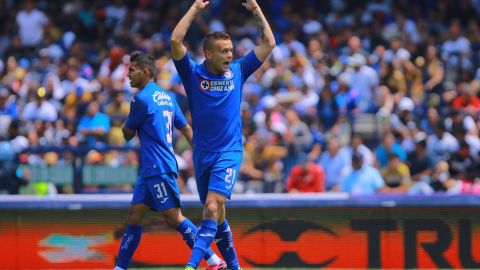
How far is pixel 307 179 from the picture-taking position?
1495cm

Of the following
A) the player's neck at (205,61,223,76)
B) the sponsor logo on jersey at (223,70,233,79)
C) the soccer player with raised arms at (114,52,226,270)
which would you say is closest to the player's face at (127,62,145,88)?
the soccer player with raised arms at (114,52,226,270)

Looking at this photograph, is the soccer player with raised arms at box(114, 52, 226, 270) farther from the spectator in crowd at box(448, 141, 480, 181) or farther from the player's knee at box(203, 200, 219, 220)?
the spectator in crowd at box(448, 141, 480, 181)

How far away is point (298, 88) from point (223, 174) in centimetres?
867

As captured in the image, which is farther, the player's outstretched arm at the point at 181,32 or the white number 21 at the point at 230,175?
the white number 21 at the point at 230,175

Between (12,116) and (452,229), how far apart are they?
8.40 meters

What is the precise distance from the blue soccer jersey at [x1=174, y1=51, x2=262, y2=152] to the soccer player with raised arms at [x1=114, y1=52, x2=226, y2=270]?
45 cm

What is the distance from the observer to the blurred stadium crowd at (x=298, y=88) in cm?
1549

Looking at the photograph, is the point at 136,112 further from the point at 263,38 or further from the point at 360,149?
the point at 360,149

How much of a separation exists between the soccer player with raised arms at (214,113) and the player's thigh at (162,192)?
39 centimetres

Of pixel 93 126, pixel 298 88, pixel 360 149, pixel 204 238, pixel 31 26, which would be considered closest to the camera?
pixel 204 238

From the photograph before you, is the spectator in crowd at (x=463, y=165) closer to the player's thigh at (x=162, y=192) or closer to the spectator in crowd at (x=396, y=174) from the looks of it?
the spectator in crowd at (x=396, y=174)

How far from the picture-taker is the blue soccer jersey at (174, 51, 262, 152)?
9586 millimetres

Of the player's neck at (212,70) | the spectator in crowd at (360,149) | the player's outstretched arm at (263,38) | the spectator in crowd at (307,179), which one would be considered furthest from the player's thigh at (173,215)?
the spectator in crowd at (360,149)

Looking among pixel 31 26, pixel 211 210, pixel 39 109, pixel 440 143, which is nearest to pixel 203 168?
pixel 211 210
